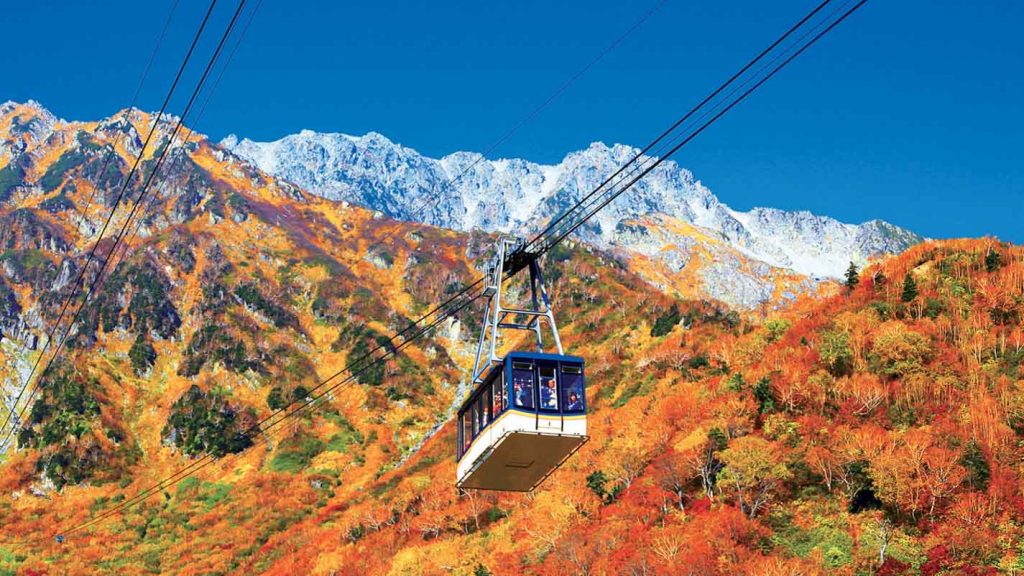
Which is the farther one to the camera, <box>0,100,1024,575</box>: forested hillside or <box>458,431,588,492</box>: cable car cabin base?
<box>0,100,1024,575</box>: forested hillside

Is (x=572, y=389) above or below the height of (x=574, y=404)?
above

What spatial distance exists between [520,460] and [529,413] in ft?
10.4

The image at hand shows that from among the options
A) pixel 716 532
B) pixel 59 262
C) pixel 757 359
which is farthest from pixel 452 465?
pixel 59 262

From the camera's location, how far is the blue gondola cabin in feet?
114

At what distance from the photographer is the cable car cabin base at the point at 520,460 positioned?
3534cm

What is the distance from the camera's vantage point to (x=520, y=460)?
37.1 meters

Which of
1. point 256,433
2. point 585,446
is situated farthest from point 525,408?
point 256,433

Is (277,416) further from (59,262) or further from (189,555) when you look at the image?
(59,262)

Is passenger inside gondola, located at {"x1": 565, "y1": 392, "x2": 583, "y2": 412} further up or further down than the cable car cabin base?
further up

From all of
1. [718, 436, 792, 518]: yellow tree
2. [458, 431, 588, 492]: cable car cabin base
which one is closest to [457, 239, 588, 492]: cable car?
[458, 431, 588, 492]: cable car cabin base

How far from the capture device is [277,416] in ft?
452

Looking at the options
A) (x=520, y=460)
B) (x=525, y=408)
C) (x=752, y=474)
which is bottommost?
(x=520, y=460)

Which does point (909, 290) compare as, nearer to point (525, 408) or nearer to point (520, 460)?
point (520, 460)

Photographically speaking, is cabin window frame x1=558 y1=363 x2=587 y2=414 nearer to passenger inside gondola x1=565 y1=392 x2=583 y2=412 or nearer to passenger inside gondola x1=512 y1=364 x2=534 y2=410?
passenger inside gondola x1=565 y1=392 x2=583 y2=412
